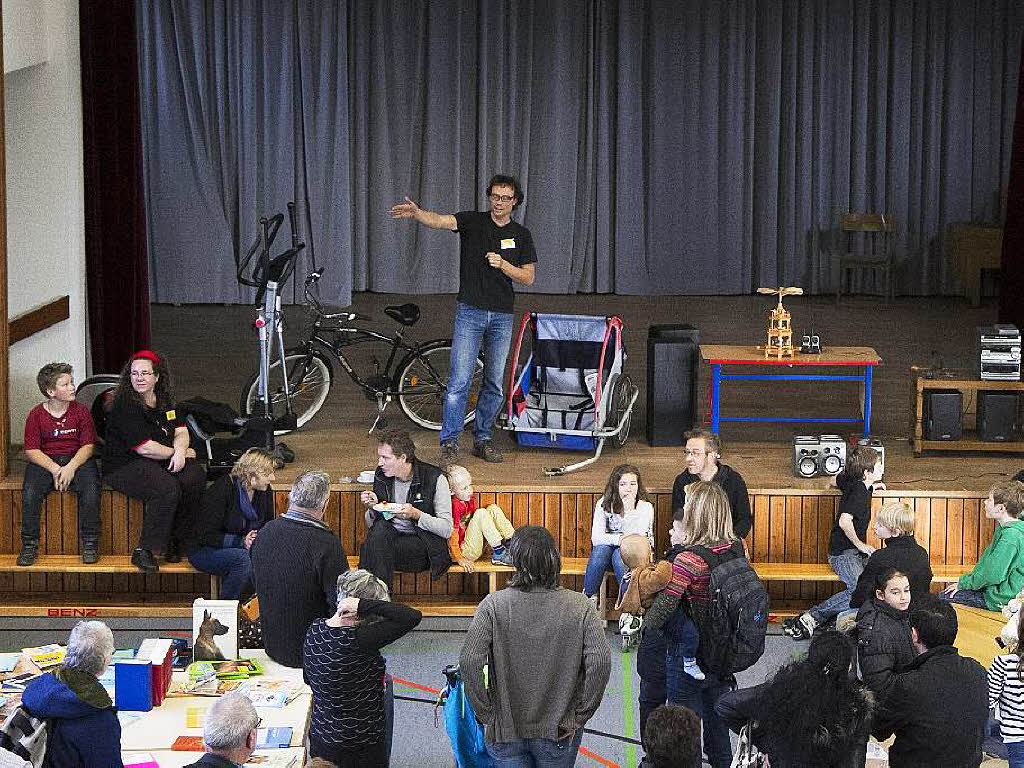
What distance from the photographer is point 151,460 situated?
7.54m

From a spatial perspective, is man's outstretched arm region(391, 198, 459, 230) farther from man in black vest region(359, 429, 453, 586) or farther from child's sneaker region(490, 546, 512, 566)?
child's sneaker region(490, 546, 512, 566)

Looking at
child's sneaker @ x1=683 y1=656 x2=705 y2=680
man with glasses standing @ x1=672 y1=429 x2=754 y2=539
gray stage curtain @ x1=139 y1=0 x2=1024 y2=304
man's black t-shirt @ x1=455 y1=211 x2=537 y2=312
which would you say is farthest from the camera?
gray stage curtain @ x1=139 y1=0 x2=1024 y2=304

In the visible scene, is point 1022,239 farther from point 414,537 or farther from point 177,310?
point 177,310

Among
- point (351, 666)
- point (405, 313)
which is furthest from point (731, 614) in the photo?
point (405, 313)

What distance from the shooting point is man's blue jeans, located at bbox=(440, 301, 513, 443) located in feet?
27.4

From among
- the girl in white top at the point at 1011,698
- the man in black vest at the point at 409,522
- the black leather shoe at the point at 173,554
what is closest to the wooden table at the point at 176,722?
the man in black vest at the point at 409,522

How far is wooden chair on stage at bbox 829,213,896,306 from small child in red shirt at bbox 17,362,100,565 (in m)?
9.21

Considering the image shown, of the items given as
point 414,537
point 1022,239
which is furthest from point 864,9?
point 414,537

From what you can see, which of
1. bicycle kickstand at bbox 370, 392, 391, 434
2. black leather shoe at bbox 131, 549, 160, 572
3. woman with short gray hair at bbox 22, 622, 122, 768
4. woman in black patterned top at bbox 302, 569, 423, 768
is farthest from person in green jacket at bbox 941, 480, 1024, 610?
woman with short gray hair at bbox 22, 622, 122, 768

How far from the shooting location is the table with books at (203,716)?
4719 millimetres

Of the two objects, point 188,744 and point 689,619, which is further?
point 689,619

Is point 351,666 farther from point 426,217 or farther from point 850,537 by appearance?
point 426,217

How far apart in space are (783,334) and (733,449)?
29.3 inches

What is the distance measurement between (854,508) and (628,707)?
1.62m
